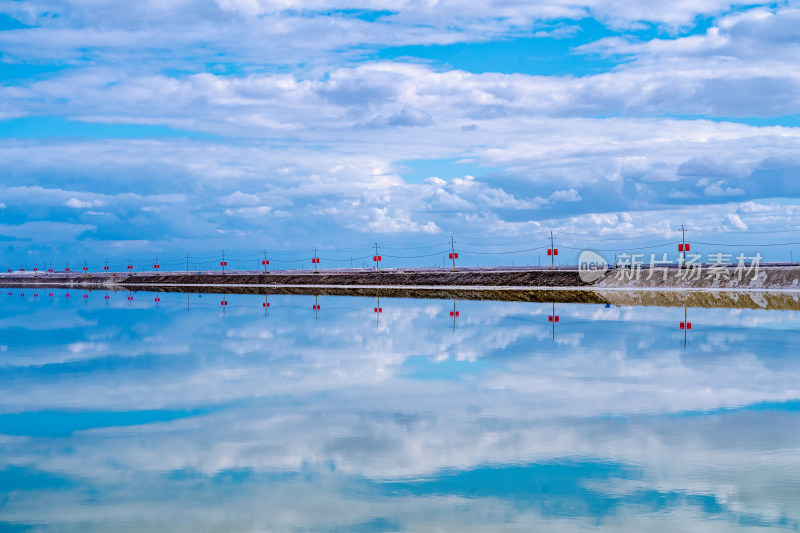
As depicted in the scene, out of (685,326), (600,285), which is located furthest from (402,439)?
(600,285)

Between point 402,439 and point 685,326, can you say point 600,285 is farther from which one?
point 402,439

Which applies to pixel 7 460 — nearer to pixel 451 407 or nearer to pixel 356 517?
pixel 356 517

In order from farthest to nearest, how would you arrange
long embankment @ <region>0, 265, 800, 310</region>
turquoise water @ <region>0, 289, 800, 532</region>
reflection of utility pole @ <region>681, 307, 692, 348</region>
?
1. long embankment @ <region>0, 265, 800, 310</region>
2. reflection of utility pole @ <region>681, 307, 692, 348</region>
3. turquoise water @ <region>0, 289, 800, 532</region>

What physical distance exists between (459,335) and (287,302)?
24699 mm

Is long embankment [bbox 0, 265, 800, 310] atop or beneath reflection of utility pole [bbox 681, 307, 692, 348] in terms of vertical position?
atop

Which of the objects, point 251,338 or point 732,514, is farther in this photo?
point 251,338

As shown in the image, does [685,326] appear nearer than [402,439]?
No

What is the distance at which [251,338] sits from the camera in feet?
91.2

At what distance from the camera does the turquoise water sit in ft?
29.7

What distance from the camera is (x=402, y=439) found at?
40.3 feet

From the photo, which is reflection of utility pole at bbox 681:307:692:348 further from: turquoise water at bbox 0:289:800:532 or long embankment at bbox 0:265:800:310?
long embankment at bbox 0:265:800:310

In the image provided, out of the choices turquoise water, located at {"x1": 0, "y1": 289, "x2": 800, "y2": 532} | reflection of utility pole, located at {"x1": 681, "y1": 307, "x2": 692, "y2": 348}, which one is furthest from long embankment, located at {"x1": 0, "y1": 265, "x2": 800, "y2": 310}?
turquoise water, located at {"x1": 0, "y1": 289, "x2": 800, "y2": 532}

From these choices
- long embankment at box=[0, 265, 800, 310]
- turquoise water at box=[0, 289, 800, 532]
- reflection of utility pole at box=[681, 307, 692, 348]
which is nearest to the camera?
turquoise water at box=[0, 289, 800, 532]

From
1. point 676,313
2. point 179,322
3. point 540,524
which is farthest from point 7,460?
point 676,313
